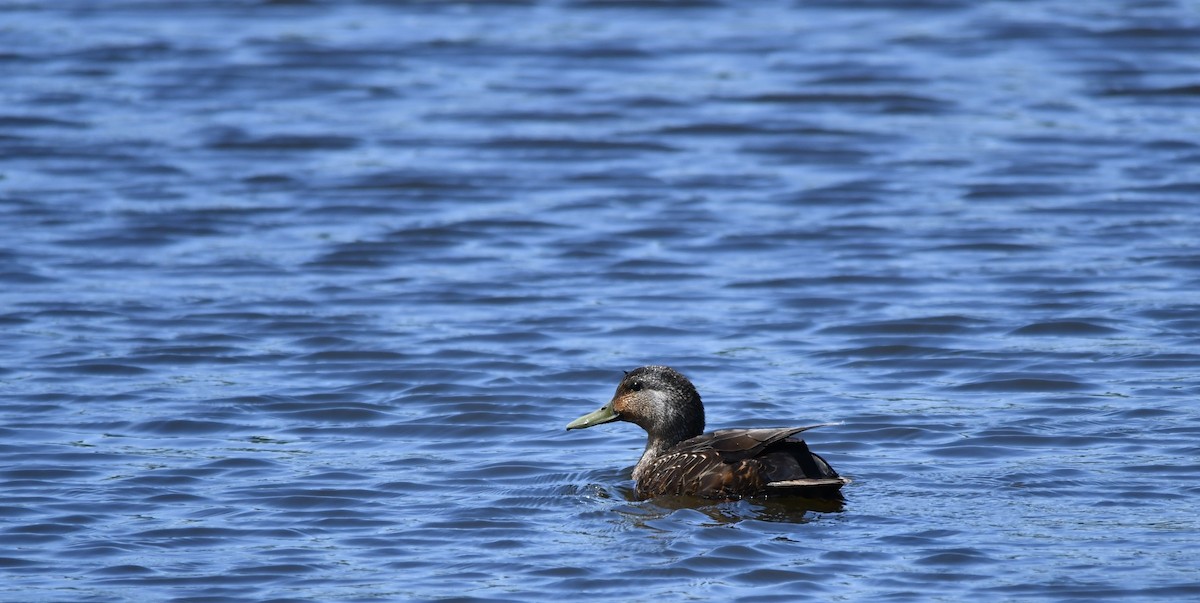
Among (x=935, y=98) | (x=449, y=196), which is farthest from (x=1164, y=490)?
(x=935, y=98)

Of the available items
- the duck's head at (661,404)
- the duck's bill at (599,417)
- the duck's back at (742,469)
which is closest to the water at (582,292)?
the duck's back at (742,469)

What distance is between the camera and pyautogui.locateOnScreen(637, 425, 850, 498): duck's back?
8531 mm

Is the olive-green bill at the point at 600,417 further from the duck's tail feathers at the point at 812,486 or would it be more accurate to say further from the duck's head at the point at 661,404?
the duck's tail feathers at the point at 812,486

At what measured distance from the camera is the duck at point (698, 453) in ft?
28.1

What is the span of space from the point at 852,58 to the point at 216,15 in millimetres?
9096

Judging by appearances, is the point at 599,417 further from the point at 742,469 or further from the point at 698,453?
the point at 742,469

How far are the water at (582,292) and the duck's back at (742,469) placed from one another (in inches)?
4.8

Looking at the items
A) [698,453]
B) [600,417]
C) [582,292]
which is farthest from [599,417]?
Result: [582,292]

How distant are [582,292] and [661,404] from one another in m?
4.26

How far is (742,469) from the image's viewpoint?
8742 millimetres

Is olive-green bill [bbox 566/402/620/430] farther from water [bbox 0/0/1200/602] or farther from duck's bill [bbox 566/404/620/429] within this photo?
water [bbox 0/0/1200/602]

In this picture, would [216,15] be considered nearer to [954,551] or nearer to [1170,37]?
[1170,37]

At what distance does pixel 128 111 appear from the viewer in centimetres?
1997

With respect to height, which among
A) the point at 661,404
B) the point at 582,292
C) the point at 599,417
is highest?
the point at 661,404
